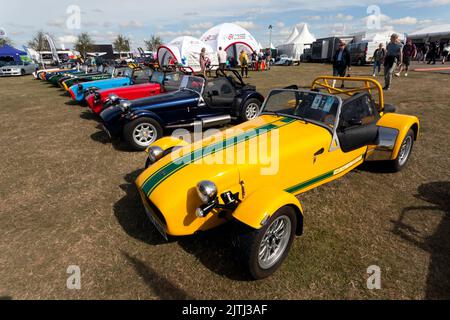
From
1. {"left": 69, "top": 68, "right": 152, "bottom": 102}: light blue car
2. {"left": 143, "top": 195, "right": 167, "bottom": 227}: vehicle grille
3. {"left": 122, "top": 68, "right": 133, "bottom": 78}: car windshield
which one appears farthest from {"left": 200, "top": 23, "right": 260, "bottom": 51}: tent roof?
{"left": 143, "top": 195, "right": 167, "bottom": 227}: vehicle grille

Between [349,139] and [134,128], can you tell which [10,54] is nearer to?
[134,128]

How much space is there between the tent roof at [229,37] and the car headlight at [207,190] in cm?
2897

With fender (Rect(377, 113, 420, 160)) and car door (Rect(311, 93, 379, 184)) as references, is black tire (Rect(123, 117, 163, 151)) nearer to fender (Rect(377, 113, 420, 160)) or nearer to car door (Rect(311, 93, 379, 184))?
car door (Rect(311, 93, 379, 184))

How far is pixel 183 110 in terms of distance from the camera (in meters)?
6.57

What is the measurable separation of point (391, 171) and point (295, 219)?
2856 millimetres

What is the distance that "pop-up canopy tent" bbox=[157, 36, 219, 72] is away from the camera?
85.9ft

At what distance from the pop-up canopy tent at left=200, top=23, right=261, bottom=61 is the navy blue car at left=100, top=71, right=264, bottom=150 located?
23.6 m

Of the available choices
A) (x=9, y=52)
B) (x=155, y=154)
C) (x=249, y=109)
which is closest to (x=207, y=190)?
(x=155, y=154)

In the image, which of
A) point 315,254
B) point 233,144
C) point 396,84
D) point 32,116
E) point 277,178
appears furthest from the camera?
point 396,84

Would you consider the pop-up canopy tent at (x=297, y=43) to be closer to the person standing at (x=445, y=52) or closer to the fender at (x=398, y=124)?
the person standing at (x=445, y=52)

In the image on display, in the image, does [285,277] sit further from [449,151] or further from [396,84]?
[396,84]
